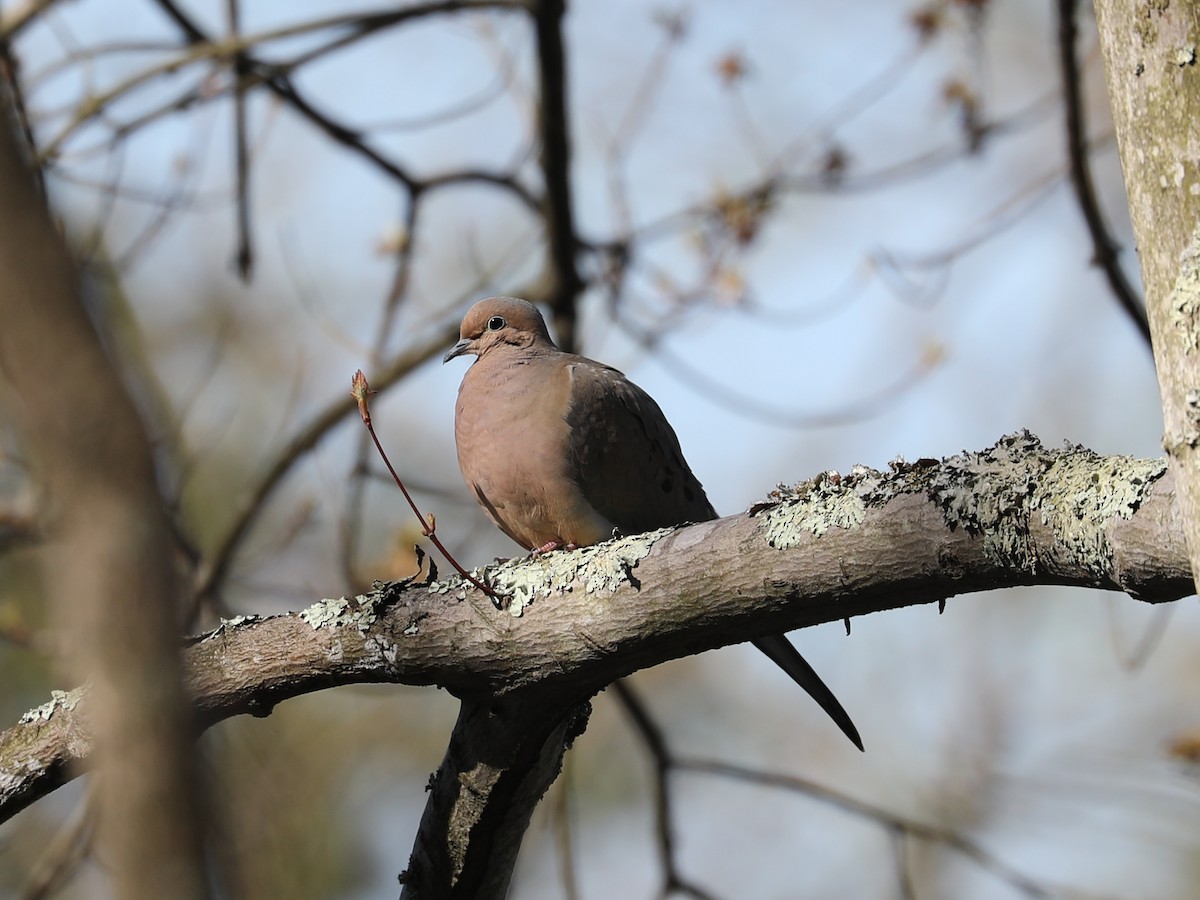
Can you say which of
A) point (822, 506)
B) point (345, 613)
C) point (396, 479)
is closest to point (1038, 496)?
point (822, 506)

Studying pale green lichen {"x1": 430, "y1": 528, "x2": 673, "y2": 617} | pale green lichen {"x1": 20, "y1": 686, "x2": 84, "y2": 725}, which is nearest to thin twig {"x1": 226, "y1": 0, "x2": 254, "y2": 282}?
pale green lichen {"x1": 20, "y1": 686, "x2": 84, "y2": 725}

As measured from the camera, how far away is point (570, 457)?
3.85 meters

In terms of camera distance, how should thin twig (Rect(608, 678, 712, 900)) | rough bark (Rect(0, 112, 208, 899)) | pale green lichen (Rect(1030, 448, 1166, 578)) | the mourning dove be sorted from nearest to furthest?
rough bark (Rect(0, 112, 208, 899))
pale green lichen (Rect(1030, 448, 1166, 578))
the mourning dove
thin twig (Rect(608, 678, 712, 900))

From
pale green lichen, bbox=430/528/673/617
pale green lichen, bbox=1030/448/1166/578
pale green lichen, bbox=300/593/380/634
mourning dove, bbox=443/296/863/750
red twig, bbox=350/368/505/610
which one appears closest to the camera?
pale green lichen, bbox=1030/448/1166/578

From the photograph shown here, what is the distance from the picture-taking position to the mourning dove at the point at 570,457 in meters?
3.86

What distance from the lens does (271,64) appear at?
16.1ft

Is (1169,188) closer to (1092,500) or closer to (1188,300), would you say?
(1188,300)

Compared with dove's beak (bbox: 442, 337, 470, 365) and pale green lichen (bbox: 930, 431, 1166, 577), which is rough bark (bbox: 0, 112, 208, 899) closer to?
pale green lichen (bbox: 930, 431, 1166, 577)

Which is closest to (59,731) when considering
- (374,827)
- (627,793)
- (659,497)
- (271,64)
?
(659,497)

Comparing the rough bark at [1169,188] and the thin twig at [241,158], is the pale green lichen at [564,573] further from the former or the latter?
the thin twig at [241,158]

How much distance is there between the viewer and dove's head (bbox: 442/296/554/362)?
4.50m

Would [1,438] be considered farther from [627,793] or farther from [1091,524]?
[627,793]

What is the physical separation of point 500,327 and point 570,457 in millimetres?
857

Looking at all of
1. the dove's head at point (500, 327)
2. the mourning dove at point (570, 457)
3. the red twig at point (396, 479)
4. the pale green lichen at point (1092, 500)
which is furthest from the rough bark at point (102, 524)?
the dove's head at point (500, 327)
